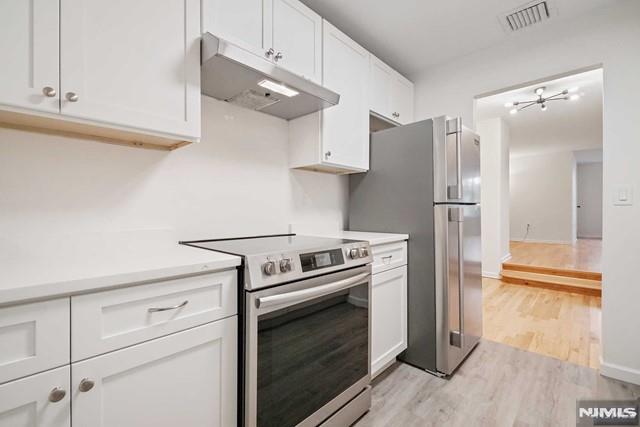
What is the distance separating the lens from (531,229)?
7.74 m

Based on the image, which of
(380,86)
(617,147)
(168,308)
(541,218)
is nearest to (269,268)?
(168,308)

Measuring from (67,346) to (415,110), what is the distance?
3004mm

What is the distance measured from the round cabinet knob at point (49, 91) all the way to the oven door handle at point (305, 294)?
3.17 feet

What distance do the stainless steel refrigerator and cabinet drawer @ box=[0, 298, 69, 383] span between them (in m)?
1.85

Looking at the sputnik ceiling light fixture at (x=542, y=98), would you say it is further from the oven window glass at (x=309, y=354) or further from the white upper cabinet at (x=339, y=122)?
the oven window glass at (x=309, y=354)

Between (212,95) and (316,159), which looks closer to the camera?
(212,95)

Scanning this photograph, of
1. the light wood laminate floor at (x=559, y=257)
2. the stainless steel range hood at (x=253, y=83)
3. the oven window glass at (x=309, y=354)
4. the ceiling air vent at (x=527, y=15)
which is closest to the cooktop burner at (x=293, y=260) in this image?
the oven window glass at (x=309, y=354)

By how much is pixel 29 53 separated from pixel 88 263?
2.23 feet

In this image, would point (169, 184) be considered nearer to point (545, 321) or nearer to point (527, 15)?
point (527, 15)

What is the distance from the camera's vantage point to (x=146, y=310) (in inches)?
35.3

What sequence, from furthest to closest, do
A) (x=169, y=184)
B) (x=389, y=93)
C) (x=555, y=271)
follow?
(x=555, y=271), (x=389, y=93), (x=169, y=184)

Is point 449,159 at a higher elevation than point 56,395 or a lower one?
higher

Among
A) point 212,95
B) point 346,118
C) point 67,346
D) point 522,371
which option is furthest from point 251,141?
point 522,371

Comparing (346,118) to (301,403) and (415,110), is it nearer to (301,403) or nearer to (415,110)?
(415,110)
